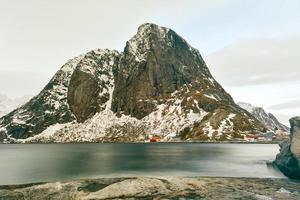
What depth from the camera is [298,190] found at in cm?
5675

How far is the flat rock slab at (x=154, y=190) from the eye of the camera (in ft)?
161

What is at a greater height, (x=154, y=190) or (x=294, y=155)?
(x=294, y=155)

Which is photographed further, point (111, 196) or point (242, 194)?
point (242, 194)

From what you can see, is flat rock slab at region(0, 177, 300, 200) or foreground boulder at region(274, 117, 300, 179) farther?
foreground boulder at region(274, 117, 300, 179)

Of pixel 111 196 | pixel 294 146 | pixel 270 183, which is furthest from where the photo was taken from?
pixel 294 146

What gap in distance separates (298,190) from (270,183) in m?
8.63

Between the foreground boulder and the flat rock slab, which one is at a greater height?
the foreground boulder

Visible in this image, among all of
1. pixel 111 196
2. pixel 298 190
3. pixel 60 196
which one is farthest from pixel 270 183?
pixel 60 196

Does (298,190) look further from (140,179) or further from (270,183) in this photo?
(140,179)

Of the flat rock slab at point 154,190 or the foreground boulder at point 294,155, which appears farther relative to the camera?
the foreground boulder at point 294,155

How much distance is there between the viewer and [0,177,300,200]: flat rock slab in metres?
49.0

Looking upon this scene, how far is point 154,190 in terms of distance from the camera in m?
52.6

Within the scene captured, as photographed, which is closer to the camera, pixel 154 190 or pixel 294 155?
pixel 154 190

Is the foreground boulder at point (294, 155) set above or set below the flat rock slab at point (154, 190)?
above
